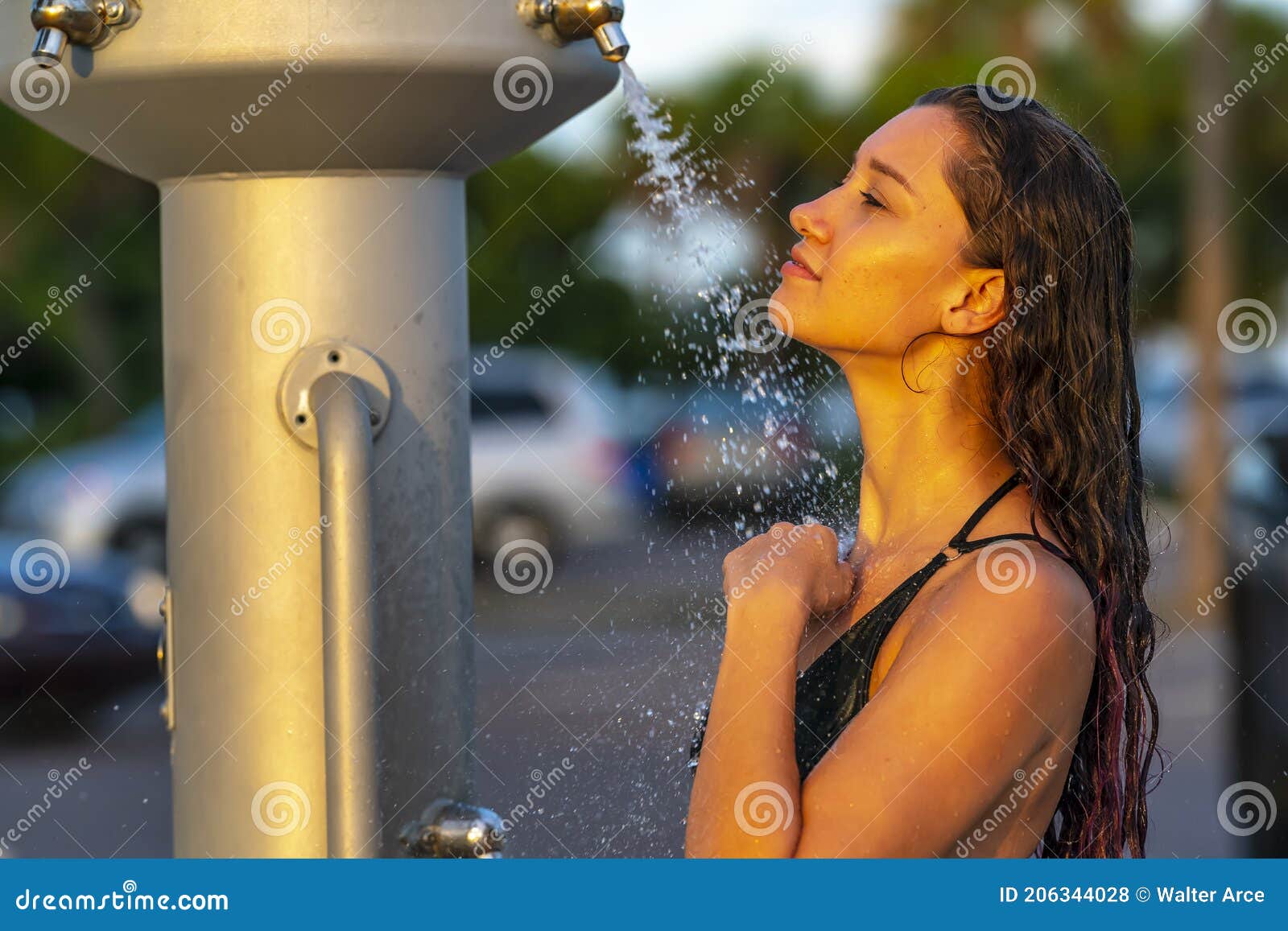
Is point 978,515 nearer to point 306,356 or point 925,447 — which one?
point 925,447

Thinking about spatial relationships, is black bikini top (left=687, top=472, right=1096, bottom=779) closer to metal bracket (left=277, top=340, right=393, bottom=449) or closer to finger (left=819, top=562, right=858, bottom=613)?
finger (left=819, top=562, right=858, bottom=613)

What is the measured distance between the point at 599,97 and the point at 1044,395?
74cm

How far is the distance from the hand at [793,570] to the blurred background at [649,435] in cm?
59

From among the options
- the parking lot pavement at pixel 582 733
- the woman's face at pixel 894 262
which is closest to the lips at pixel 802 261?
the woman's face at pixel 894 262

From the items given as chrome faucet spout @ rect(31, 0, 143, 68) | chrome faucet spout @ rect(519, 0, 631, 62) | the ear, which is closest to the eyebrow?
the ear

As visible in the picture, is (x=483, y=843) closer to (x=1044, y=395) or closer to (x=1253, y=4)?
(x=1044, y=395)

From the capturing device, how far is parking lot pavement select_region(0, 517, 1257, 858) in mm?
2543

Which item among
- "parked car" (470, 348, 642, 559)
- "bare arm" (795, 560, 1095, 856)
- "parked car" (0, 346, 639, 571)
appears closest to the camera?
"bare arm" (795, 560, 1095, 856)

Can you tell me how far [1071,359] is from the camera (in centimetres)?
204

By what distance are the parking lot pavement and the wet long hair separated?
732 millimetres

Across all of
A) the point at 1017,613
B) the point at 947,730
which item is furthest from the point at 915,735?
the point at 1017,613

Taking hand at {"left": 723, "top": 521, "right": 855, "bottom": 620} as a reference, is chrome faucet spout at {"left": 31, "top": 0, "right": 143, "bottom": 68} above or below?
above

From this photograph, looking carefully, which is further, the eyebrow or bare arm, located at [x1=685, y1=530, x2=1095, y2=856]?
the eyebrow

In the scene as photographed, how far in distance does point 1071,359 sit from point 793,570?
48 centimetres
